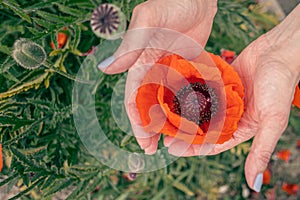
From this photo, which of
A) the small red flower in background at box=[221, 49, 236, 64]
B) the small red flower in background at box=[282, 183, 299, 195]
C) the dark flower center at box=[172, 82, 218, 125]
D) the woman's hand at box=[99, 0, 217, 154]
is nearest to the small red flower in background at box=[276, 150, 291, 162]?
the small red flower in background at box=[282, 183, 299, 195]

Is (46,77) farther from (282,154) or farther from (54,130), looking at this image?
(282,154)

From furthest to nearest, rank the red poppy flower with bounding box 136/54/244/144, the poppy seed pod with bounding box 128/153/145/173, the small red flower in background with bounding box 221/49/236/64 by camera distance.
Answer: the small red flower in background with bounding box 221/49/236/64
the poppy seed pod with bounding box 128/153/145/173
the red poppy flower with bounding box 136/54/244/144

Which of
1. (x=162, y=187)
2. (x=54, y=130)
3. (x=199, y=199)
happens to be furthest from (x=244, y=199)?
(x=54, y=130)

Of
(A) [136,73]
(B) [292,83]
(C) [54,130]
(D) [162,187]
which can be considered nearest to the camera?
(B) [292,83]

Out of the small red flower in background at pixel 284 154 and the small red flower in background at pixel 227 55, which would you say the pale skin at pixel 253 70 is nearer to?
the small red flower in background at pixel 227 55

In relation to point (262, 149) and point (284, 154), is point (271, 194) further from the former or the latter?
point (262, 149)

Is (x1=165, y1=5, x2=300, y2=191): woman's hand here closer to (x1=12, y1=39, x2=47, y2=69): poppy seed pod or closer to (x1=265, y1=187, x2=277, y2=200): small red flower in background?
(x1=12, y1=39, x2=47, y2=69): poppy seed pod

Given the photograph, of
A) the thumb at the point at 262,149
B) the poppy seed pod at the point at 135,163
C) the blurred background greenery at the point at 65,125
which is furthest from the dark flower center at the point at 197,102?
the poppy seed pod at the point at 135,163
